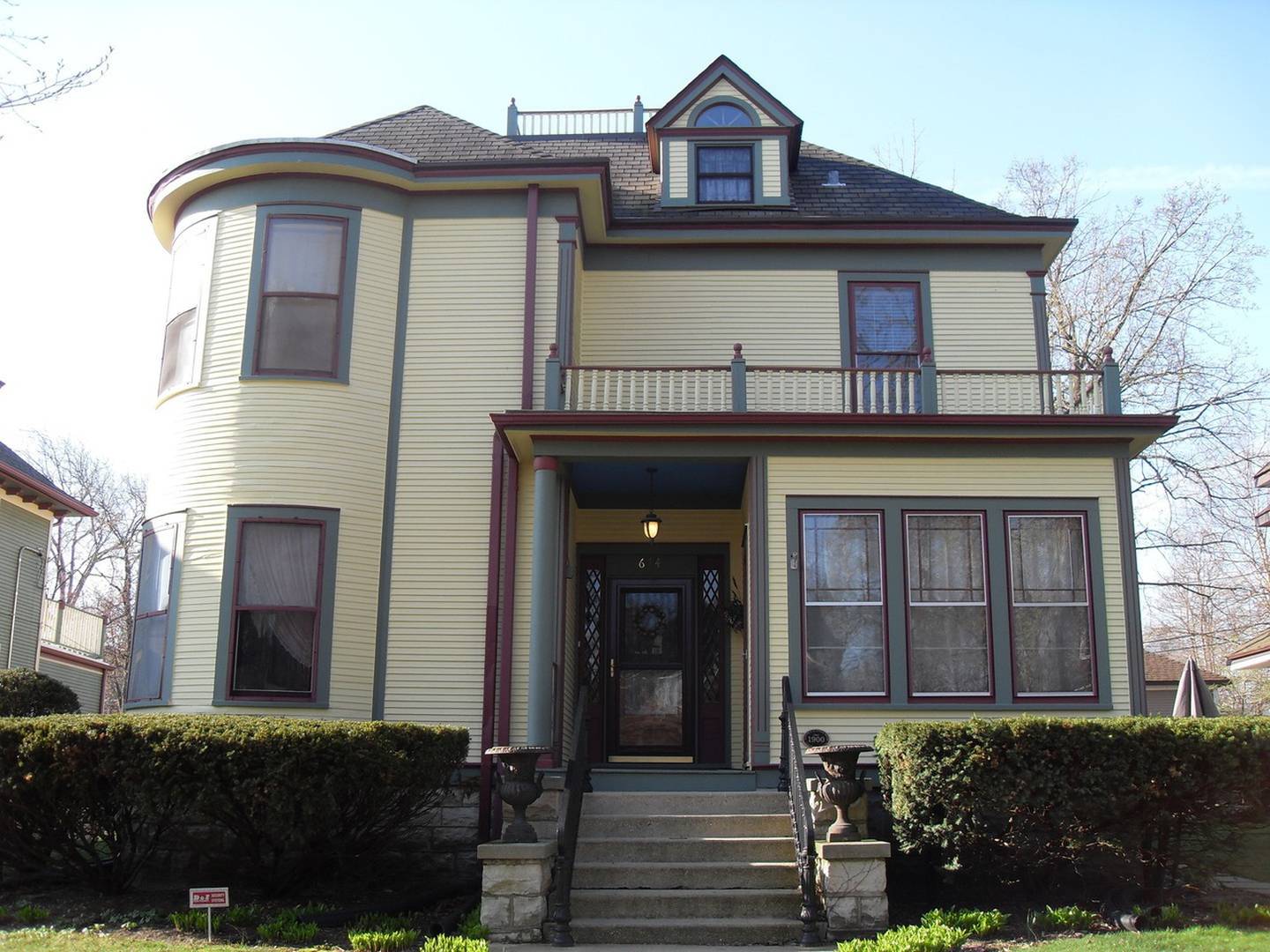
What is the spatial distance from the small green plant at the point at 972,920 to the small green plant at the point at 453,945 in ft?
10.4

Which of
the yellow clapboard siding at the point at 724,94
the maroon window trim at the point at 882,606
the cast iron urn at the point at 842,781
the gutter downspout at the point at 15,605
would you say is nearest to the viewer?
the cast iron urn at the point at 842,781

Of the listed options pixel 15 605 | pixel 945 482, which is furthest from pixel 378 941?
pixel 15 605

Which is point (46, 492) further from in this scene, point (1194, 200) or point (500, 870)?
point (1194, 200)

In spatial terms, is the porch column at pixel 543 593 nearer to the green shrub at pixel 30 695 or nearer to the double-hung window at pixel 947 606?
the double-hung window at pixel 947 606

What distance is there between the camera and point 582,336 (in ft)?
48.6

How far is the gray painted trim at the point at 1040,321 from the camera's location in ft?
48.1

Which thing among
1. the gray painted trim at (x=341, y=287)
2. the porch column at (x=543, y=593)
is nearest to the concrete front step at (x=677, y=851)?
the porch column at (x=543, y=593)

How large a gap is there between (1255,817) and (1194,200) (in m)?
21.7

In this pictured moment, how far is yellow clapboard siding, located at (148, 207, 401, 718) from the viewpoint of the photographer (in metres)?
12.1

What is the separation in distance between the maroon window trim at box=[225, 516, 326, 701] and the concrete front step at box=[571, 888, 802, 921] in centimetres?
415

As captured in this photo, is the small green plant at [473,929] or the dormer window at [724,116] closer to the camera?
the small green plant at [473,929]

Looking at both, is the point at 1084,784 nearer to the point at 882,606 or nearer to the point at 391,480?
the point at 882,606

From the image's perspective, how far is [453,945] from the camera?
7.88m

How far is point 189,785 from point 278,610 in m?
3.40
